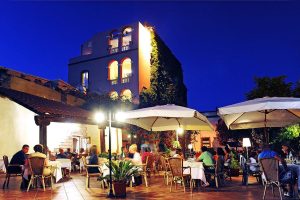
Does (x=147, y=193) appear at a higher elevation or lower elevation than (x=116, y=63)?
lower

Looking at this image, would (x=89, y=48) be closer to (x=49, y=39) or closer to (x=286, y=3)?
(x=286, y=3)

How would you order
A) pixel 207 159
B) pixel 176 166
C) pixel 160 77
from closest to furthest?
pixel 176 166 → pixel 207 159 → pixel 160 77

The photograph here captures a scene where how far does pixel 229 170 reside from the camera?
10.2 m

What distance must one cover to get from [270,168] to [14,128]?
35.8 ft

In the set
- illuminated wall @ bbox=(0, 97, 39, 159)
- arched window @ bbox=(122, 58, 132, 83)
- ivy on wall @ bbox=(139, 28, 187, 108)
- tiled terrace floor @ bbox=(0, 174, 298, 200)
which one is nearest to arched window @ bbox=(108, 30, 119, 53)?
arched window @ bbox=(122, 58, 132, 83)

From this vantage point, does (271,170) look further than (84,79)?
No

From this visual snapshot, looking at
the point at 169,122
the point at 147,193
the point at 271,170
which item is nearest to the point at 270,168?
the point at 271,170

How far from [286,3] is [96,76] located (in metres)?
31.7

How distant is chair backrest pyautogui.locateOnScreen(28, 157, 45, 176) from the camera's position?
799 centimetres

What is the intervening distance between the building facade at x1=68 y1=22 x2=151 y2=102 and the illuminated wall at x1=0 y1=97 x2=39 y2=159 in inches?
409

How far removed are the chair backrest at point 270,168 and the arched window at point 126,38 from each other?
2098 cm

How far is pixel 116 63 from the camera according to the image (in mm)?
27359

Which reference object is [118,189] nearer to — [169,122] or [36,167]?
[36,167]

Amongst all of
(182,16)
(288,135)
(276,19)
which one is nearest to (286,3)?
(276,19)
